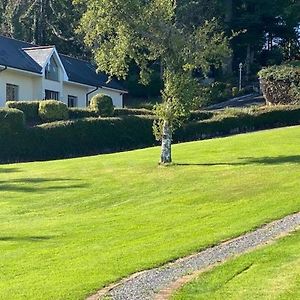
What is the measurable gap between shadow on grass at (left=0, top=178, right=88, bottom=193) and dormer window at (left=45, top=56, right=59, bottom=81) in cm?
2696

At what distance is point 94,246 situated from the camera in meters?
13.6

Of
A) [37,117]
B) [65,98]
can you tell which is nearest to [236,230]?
[37,117]

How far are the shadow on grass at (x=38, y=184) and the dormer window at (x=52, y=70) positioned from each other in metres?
27.0

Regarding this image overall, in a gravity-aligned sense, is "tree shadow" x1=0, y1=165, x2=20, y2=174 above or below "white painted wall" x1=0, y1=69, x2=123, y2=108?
below

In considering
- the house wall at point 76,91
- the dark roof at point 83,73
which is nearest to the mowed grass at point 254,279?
the house wall at point 76,91

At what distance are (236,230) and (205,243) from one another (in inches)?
50.4

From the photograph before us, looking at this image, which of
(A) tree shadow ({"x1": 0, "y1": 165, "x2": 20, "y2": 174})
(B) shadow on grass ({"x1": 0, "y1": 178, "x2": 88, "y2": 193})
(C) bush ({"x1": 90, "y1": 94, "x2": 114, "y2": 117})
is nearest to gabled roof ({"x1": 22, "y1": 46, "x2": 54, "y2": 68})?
(C) bush ({"x1": 90, "y1": 94, "x2": 114, "y2": 117})

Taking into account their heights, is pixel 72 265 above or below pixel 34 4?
below

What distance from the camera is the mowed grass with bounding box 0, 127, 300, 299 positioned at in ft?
38.9

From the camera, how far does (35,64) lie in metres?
48.7

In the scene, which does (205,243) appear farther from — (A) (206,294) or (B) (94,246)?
(A) (206,294)

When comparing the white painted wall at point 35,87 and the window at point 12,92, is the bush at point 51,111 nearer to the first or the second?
the white painted wall at point 35,87

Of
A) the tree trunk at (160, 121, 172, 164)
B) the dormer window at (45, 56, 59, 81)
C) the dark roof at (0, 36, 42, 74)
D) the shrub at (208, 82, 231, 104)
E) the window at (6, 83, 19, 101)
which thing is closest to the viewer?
the tree trunk at (160, 121, 172, 164)

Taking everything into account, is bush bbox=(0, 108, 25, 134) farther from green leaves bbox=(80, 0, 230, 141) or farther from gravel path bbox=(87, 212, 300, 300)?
gravel path bbox=(87, 212, 300, 300)
